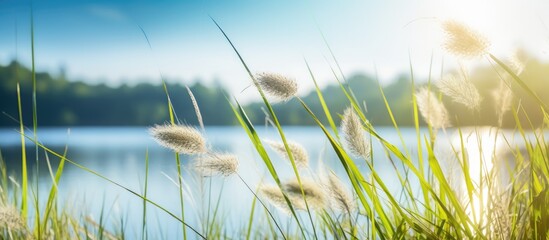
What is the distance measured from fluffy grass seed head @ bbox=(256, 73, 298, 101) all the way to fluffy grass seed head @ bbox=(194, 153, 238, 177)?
210mm

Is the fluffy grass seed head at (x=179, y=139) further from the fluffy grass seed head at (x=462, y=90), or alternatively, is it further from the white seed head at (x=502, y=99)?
the white seed head at (x=502, y=99)

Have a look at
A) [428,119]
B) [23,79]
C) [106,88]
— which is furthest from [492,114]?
[106,88]

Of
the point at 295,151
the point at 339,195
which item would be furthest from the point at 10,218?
the point at 339,195

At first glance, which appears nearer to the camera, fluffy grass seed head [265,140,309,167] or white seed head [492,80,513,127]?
fluffy grass seed head [265,140,309,167]

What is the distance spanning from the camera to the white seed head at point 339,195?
1.41m

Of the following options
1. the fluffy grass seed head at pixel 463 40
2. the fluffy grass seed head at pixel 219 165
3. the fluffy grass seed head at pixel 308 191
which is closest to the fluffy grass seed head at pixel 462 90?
the fluffy grass seed head at pixel 463 40

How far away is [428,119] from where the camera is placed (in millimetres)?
1741

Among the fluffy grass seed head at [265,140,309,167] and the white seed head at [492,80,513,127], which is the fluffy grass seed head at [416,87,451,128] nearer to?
the white seed head at [492,80,513,127]

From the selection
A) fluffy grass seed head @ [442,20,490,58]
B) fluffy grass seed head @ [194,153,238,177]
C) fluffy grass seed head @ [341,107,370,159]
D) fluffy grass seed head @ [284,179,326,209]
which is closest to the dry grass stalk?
fluffy grass seed head @ [442,20,490,58]

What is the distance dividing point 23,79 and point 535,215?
177 feet

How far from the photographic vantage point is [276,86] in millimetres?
1345

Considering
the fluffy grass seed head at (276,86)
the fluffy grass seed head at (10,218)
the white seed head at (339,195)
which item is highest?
the fluffy grass seed head at (276,86)

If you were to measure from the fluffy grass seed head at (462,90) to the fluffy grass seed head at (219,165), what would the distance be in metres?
0.66

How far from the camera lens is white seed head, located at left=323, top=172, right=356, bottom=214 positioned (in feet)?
4.61
